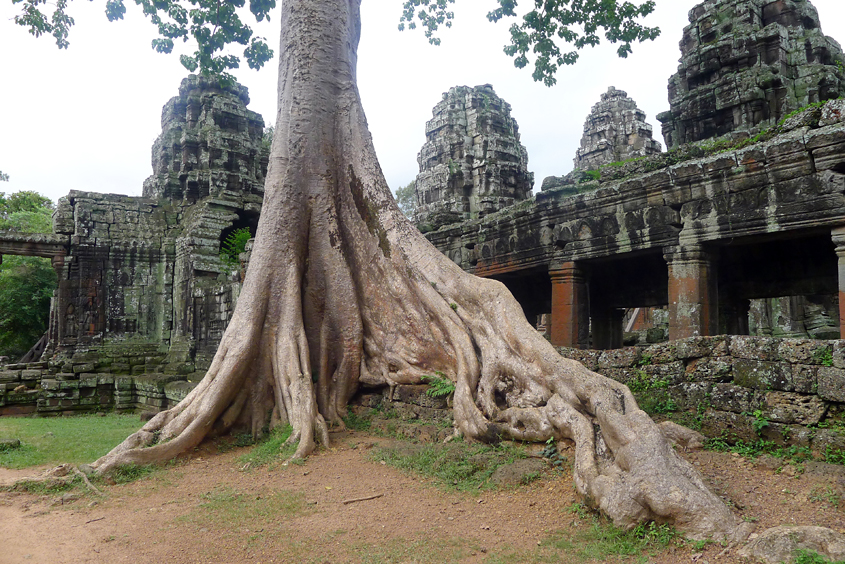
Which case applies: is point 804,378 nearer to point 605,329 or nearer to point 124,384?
point 605,329

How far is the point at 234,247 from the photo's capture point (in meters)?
12.8

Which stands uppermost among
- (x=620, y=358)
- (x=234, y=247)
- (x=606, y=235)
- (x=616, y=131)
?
(x=616, y=131)

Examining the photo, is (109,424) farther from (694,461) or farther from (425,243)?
(694,461)

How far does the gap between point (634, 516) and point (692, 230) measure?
479cm

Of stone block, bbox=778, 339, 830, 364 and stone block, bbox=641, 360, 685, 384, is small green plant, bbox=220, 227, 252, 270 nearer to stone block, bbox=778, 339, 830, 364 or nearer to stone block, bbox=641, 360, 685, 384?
stone block, bbox=641, 360, 685, 384

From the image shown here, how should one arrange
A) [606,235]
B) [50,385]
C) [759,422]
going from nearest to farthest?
[759,422]
[606,235]
[50,385]

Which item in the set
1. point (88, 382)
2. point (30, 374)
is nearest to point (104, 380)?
point (88, 382)

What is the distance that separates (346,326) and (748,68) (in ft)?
23.4

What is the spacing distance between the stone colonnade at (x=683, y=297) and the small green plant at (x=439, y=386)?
10.1 ft

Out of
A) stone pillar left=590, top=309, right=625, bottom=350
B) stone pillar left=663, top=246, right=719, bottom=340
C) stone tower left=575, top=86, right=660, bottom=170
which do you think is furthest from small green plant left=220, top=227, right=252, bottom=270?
stone tower left=575, top=86, right=660, bottom=170

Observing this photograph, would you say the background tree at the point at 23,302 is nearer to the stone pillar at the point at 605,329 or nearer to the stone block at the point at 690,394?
the stone pillar at the point at 605,329

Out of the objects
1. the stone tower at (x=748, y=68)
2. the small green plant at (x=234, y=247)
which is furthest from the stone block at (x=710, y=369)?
the small green plant at (x=234, y=247)

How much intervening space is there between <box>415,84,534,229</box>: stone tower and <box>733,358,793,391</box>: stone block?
478 inches

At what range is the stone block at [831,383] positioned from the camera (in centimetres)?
316
